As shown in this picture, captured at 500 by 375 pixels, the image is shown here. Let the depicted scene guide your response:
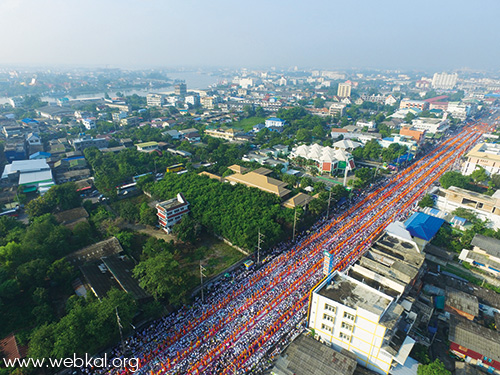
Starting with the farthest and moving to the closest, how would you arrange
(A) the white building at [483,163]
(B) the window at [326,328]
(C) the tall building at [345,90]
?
(C) the tall building at [345,90], (A) the white building at [483,163], (B) the window at [326,328]

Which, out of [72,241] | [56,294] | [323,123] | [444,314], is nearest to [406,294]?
[444,314]

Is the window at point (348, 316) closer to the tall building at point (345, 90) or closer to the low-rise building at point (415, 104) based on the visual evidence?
the low-rise building at point (415, 104)

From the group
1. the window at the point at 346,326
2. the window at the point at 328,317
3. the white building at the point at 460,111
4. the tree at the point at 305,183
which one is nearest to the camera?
the window at the point at 346,326

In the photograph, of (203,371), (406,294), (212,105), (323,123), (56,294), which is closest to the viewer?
(203,371)

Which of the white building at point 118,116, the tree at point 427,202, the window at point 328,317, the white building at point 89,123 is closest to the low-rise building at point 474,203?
the tree at point 427,202

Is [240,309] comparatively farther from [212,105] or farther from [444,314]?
[212,105]

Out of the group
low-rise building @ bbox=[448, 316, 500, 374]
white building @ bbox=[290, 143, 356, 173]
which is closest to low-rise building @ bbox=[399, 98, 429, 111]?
white building @ bbox=[290, 143, 356, 173]
